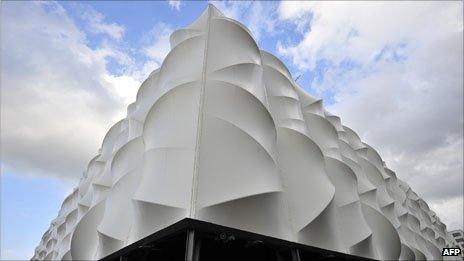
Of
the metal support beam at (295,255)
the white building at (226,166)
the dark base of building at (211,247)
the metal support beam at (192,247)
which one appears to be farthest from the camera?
the white building at (226,166)

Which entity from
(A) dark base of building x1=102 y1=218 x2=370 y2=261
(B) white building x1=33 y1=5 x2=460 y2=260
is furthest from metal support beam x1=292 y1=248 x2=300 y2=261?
(B) white building x1=33 y1=5 x2=460 y2=260

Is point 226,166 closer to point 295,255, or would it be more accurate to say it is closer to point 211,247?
point 211,247

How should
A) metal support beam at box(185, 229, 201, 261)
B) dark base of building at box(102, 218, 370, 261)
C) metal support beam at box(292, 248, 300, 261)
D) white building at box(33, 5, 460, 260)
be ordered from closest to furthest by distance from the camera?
metal support beam at box(185, 229, 201, 261), dark base of building at box(102, 218, 370, 261), metal support beam at box(292, 248, 300, 261), white building at box(33, 5, 460, 260)

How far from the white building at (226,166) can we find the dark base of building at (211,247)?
843 mm

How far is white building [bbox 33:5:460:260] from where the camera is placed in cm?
1560

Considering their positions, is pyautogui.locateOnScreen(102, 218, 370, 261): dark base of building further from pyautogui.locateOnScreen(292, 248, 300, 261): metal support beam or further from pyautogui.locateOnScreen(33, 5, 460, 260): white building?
pyautogui.locateOnScreen(33, 5, 460, 260): white building

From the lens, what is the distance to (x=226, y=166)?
639 inches

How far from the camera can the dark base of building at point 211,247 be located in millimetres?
12797

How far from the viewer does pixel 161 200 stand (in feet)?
50.4

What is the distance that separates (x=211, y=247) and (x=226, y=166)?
12.8 feet

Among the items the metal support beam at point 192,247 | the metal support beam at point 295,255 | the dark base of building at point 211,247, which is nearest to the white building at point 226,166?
the dark base of building at point 211,247

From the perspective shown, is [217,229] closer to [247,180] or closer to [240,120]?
[247,180]

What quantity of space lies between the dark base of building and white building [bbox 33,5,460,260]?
2.77 ft

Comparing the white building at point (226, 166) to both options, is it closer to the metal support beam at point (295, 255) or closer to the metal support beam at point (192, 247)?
the metal support beam at point (295, 255)
